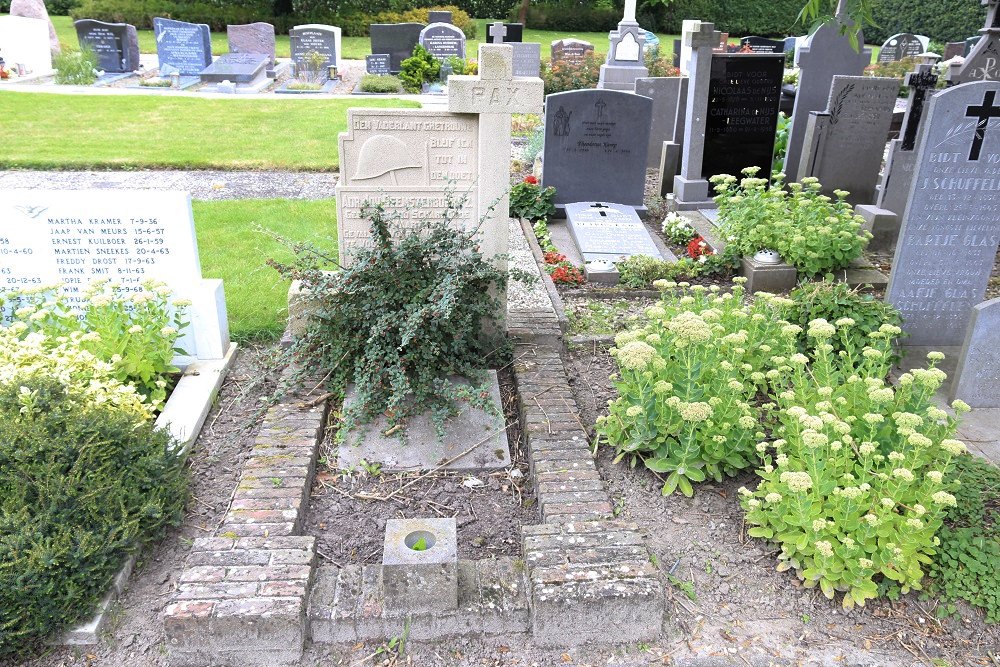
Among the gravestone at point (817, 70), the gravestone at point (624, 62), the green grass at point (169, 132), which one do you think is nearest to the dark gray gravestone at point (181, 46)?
the green grass at point (169, 132)

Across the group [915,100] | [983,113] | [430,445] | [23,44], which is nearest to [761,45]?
[915,100]

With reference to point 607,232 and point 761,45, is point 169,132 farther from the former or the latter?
point 761,45

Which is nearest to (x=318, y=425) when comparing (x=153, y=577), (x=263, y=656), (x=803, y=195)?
(x=153, y=577)

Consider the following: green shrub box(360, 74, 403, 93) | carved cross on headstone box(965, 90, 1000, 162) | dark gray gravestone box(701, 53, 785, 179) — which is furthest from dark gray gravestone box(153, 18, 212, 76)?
carved cross on headstone box(965, 90, 1000, 162)

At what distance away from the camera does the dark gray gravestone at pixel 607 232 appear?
723cm

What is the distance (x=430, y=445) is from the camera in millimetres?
4203

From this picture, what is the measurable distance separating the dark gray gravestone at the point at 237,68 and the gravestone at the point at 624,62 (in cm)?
843

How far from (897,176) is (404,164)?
5.56 metres

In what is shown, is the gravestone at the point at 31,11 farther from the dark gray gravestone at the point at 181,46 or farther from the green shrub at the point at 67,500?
the green shrub at the point at 67,500

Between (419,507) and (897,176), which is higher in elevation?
(897,176)

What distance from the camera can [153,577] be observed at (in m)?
3.35

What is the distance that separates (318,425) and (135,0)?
30379mm

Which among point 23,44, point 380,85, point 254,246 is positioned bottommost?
point 254,246

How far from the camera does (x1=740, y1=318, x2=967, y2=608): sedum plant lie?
3092 mm
